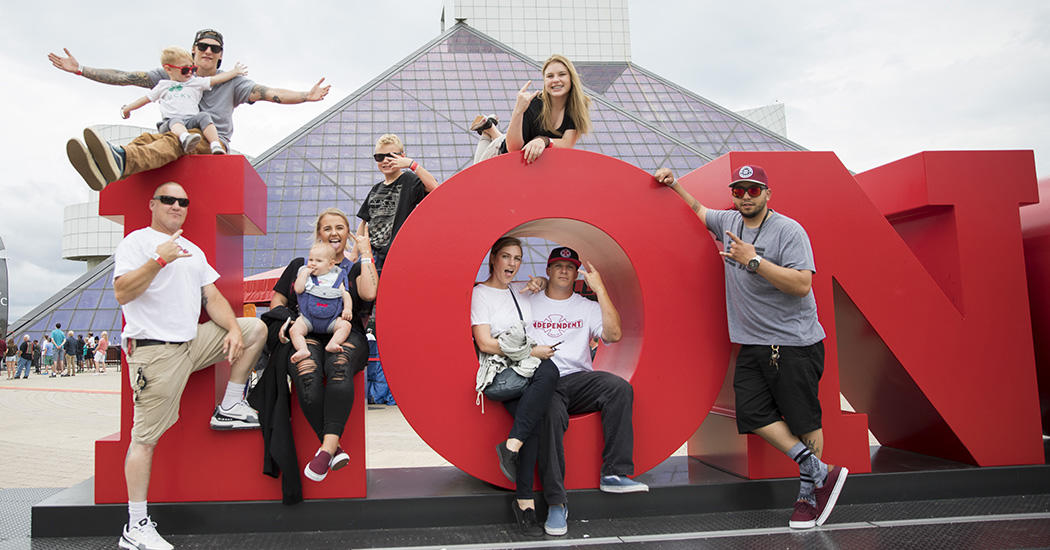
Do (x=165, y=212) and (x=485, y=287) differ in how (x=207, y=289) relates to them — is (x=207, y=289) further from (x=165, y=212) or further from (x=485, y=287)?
(x=485, y=287)

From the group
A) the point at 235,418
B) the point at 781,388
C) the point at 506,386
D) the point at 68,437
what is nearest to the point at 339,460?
the point at 235,418

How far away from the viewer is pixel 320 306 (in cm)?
367

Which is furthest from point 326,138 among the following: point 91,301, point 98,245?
point 98,245

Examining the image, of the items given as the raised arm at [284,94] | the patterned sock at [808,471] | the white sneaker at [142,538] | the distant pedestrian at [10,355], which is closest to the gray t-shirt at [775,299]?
the patterned sock at [808,471]

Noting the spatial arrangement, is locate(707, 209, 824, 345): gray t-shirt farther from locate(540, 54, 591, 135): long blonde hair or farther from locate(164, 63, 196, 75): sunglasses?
locate(164, 63, 196, 75): sunglasses

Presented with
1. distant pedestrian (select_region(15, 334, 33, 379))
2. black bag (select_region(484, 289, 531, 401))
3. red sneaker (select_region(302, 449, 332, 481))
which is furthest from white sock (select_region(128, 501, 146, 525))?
distant pedestrian (select_region(15, 334, 33, 379))

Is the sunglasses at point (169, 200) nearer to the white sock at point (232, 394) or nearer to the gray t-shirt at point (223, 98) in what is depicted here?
the gray t-shirt at point (223, 98)

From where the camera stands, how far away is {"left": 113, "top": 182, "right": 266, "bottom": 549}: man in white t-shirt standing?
3.29 meters

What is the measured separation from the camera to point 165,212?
11.8 feet

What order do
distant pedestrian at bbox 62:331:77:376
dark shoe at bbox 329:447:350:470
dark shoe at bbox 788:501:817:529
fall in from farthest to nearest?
distant pedestrian at bbox 62:331:77:376 < dark shoe at bbox 788:501:817:529 < dark shoe at bbox 329:447:350:470

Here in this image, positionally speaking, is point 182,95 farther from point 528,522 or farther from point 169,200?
point 528,522

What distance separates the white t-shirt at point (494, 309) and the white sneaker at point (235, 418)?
140 cm

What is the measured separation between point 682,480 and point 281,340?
2606mm

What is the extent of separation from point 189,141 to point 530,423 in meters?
2.57
